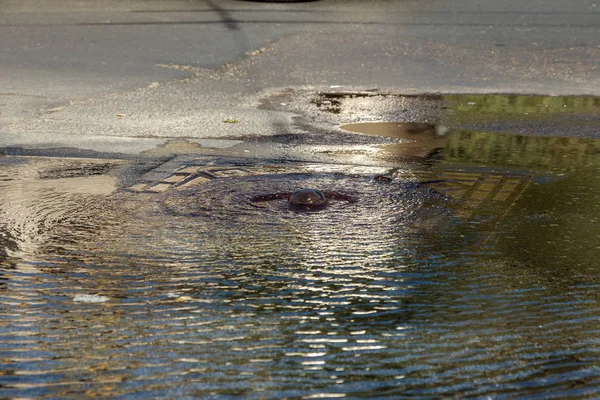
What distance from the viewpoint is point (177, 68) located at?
10609 millimetres

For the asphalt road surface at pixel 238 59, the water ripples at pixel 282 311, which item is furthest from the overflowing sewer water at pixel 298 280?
the asphalt road surface at pixel 238 59

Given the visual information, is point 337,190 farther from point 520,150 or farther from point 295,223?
point 520,150

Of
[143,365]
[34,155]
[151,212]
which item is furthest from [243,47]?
[143,365]

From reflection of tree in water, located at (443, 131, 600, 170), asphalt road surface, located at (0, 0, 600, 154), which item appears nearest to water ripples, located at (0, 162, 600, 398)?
reflection of tree in water, located at (443, 131, 600, 170)

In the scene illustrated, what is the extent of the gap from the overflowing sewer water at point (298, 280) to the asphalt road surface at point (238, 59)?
160 centimetres

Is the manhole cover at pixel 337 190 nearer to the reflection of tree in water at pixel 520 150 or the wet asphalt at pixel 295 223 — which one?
the wet asphalt at pixel 295 223

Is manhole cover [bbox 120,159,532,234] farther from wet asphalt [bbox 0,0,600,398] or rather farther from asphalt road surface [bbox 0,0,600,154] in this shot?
asphalt road surface [bbox 0,0,600,154]

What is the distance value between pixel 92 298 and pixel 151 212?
1.35 m

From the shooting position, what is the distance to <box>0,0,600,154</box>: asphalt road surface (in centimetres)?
830

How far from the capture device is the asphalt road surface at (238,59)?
8.30 meters

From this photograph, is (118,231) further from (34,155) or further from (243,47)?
(243,47)

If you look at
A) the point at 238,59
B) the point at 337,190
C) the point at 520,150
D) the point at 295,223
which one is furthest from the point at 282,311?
the point at 238,59

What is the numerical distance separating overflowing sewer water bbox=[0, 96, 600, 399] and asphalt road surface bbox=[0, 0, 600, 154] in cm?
160

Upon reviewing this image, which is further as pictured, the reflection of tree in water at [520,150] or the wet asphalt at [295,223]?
the reflection of tree in water at [520,150]
